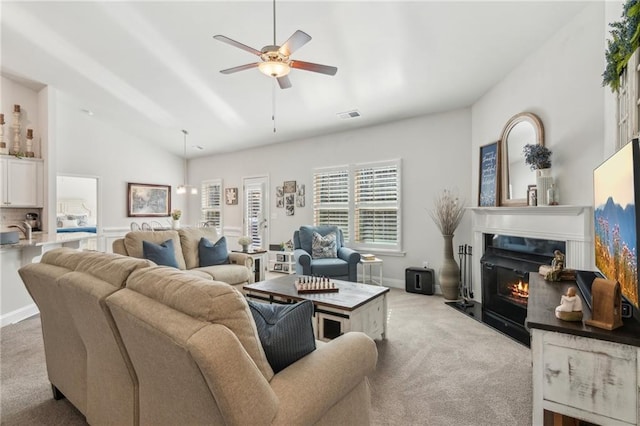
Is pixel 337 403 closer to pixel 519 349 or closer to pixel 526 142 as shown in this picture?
pixel 519 349

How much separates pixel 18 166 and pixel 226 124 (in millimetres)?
3240

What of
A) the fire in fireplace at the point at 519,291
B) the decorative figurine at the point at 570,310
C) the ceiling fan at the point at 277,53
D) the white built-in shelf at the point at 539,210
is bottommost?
the fire in fireplace at the point at 519,291

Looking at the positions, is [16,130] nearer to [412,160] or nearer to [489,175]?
[412,160]

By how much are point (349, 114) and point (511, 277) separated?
10.7 ft

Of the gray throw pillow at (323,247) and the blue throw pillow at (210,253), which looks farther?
the gray throw pillow at (323,247)

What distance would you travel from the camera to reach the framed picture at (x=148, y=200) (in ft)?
24.2

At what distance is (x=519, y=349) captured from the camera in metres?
2.79

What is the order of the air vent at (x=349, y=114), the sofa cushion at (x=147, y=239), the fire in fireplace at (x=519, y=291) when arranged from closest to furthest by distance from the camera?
the fire in fireplace at (x=519, y=291) < the sofa cushion at (x=147, y=239) < the air vent at (x=349, y=114)

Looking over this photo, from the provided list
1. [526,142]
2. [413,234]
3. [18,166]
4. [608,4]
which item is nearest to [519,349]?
[526,142]

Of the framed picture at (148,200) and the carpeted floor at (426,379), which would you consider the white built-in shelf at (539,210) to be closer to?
the carpeted floor at (426,379)

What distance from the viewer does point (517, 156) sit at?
3.50 metres

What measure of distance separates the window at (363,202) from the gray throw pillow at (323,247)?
32.8 inches

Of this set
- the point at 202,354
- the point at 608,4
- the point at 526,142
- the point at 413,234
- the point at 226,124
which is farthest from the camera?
the point at 226,124

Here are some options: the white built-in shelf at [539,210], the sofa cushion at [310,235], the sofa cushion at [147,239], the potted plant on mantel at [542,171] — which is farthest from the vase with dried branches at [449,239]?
the sofa cushion at [147,239]
